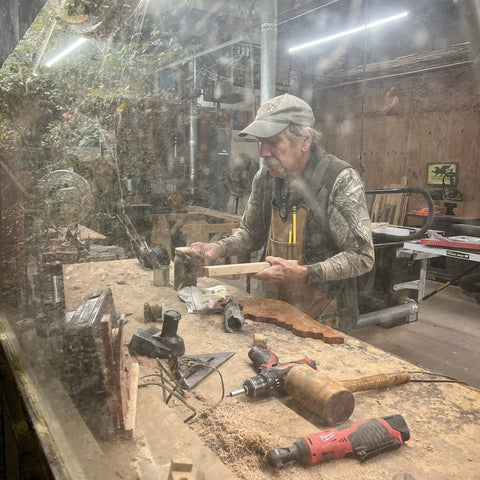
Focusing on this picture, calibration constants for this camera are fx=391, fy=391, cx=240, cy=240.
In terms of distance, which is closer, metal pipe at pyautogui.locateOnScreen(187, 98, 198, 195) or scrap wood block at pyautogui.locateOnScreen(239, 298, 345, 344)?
metal pipe at pyautogui.locateOnScreen(187, 98, 198, 195)

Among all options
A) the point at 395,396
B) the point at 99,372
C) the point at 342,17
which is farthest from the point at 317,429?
the point at 342,17

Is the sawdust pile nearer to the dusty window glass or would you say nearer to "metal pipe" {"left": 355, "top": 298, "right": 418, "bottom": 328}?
the dusty window glass

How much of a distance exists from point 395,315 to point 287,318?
0.73m

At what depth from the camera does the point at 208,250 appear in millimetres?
1246

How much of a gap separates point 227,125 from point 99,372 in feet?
2.50

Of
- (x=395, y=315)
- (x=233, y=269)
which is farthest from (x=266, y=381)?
(x=395, y=315)

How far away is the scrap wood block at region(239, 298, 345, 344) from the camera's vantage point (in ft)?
3.72

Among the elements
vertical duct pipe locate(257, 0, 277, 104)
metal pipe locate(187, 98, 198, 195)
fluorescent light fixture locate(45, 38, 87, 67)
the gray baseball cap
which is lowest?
metal pipe locate(187, 98, 198, 195)

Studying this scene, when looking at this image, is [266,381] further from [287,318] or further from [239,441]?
[287,318]

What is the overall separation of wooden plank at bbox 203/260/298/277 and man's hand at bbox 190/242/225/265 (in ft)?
0.23

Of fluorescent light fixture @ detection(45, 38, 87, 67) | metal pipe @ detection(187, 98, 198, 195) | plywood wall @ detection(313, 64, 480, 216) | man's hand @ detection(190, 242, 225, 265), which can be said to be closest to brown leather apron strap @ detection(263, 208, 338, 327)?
man's hand @ detection(190, 242, 225, 265)

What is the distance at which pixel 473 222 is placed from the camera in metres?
1.46

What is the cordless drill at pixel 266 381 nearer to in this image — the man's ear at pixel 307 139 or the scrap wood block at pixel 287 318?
the scrap wood block at pixel 287 318

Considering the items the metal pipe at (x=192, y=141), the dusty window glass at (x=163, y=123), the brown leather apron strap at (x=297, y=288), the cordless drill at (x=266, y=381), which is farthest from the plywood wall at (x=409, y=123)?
the cordless drill at (x=266, y=381)
